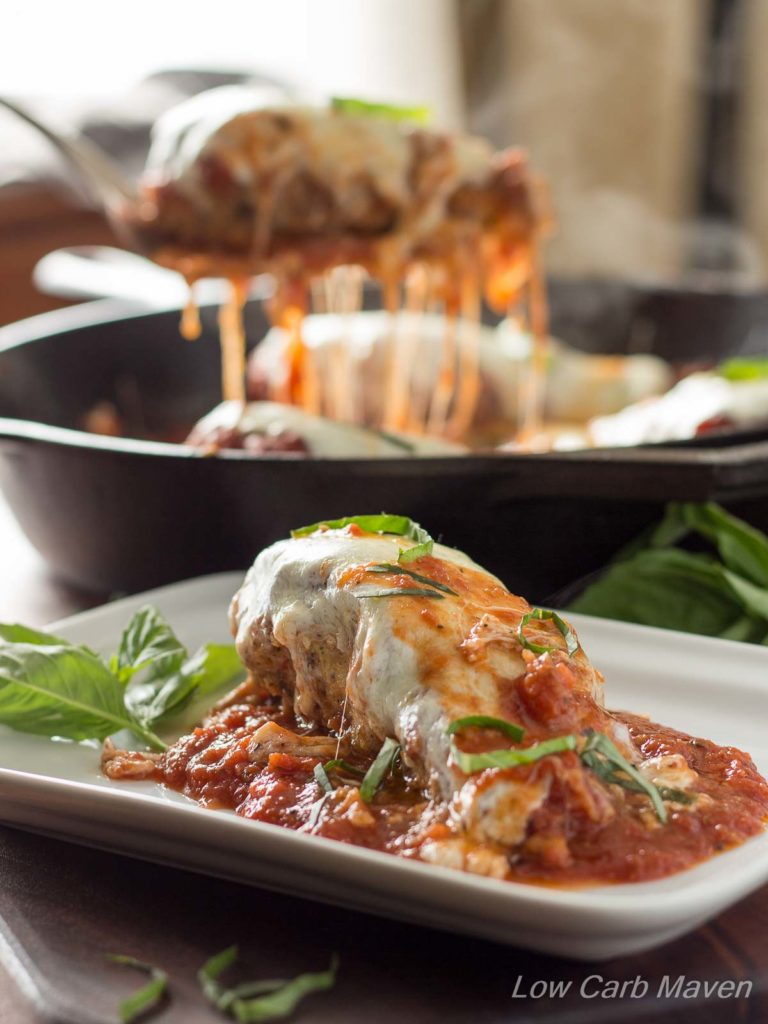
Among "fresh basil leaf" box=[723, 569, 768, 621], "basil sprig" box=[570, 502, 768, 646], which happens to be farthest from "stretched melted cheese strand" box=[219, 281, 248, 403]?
"fresh basil leaf" box=[723, 569, 768, 621]

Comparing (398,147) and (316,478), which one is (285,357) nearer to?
(398,147)

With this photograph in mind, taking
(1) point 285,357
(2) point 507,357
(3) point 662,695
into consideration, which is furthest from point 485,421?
(3) point 662,695

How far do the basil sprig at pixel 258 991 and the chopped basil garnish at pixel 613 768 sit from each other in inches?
10.1

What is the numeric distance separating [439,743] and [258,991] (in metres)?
0.23

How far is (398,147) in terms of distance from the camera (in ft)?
7.40

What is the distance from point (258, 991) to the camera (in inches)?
36.3

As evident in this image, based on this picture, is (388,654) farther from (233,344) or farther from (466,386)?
(466,386)

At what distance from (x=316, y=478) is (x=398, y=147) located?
85cm

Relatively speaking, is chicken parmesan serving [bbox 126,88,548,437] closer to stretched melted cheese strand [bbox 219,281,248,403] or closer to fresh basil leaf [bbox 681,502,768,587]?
stretched melted cheese strand [bbox 219,281,248,403]

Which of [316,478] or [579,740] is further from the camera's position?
[316,478]

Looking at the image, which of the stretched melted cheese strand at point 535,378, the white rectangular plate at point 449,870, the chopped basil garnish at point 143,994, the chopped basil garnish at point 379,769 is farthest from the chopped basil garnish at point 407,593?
the stretched melted cheese strand at point 535,378

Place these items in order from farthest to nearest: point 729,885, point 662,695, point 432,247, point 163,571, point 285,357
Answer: point 285,357 → point 432,247 → point 163,571 → point 662,695 → point 729,885

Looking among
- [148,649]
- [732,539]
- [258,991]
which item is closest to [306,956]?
[258,991]

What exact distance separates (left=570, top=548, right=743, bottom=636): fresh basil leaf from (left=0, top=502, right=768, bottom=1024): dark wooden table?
→ 26.6 inches
